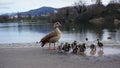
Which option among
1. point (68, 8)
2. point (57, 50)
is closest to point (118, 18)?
point (68, 8)

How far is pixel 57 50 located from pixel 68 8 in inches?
5097

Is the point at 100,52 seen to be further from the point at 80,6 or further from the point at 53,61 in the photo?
the point at 80,6

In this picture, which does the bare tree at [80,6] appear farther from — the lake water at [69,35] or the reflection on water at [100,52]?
the reflection on water at [100,52]

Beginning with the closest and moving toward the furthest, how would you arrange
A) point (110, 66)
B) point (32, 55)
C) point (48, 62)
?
point (110, 66) → point (48, 62) → point (32, 55)

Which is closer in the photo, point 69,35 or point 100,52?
point 100,52

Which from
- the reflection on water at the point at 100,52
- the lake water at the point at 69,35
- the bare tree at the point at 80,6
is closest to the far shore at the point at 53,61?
the reflection on water at the point at 100,52

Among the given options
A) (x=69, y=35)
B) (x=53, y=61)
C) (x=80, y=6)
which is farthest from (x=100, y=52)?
(x=80, y=6)

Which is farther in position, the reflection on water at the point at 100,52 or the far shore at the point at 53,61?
the reflection on water at the point at 100,52

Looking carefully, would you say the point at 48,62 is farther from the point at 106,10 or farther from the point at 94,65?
the point at 106,10

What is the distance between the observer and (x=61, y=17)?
430 ft

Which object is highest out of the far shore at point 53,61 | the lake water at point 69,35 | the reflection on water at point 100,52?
the reflection on water at point 100,52

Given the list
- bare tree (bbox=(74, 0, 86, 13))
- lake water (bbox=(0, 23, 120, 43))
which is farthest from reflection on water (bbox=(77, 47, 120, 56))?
bare tree (bbox=(74, 0, 86, 13))

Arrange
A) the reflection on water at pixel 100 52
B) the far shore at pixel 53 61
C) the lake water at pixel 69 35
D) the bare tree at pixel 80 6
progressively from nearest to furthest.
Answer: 1. the far shore at pixel 53 61
2. the reflection on water at pixel 100 52
3. the lake water at pixel 69 35
4. the bare tree at pixel 80 6

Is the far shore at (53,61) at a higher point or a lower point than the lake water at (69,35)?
higher
